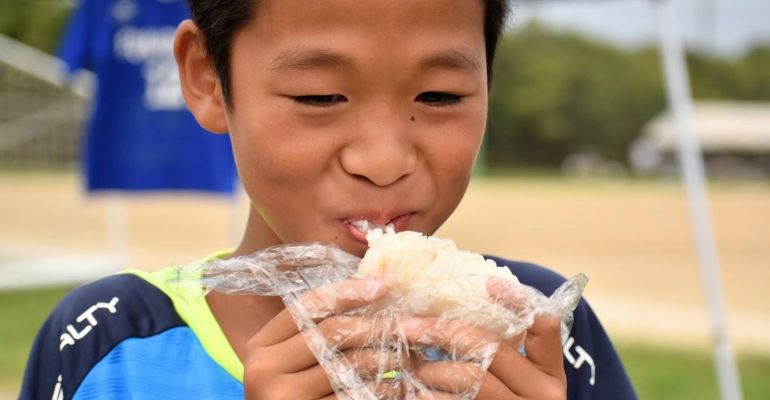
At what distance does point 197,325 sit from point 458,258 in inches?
21.7

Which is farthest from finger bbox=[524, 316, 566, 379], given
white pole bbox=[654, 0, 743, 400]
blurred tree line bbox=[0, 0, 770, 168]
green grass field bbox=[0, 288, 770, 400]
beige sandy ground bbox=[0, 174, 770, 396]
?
blurred tree line bbox=[0, 0, 770, 168]

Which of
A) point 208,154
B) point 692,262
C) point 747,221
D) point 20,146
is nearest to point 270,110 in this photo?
point 208,154

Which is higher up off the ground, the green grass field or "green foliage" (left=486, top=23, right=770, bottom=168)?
"green foliage" (left=486, top=23, right=770, bottom=168)

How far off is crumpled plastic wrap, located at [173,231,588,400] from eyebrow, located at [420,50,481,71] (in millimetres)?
263

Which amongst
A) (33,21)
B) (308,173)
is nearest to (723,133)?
(33,21)

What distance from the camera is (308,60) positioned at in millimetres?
1444

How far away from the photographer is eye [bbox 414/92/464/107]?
58.3 inches

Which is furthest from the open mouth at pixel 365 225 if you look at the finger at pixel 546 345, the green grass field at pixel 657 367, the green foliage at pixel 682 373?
the green grass field at pixel 657 367

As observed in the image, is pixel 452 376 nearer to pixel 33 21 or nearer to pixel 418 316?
pixel 418 316

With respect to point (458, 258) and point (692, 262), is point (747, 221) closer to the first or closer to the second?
point (692, 262)

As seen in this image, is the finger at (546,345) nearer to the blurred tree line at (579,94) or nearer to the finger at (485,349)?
the finger at (485,349)

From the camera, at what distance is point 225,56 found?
1.62 meters

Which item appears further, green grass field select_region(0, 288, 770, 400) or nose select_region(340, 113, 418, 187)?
green grass field select_region(0, 288, 770, 400)

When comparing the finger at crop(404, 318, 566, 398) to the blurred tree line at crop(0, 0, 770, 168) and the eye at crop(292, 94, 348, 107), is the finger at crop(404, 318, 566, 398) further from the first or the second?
the blurred tree line at crop(0, 0, 770, 168)
